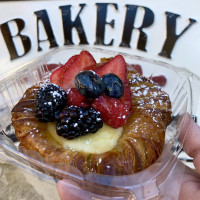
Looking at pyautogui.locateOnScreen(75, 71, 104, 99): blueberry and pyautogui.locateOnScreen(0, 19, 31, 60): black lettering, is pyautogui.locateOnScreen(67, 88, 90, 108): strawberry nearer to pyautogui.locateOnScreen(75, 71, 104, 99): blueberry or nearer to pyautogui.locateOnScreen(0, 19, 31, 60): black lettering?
pyautogui.locateOnScreen(75, 71, 104, 99): blueberry

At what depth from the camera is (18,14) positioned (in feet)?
7.30

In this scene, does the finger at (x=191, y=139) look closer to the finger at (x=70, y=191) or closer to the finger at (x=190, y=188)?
the finger at (x=190, y=188)

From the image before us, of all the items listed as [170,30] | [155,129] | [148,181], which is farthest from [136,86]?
[170,30]

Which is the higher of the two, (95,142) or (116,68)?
(116,68)

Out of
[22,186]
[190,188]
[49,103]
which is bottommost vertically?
[190,188]

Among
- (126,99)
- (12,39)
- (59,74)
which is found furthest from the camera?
(12,39)

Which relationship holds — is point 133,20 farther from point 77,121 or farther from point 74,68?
point 77,121

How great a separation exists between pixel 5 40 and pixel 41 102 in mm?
1335

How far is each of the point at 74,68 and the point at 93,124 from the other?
1.16ft

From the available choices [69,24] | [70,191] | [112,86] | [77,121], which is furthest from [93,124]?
[69,24]

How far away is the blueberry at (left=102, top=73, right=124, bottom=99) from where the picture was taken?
3.51 feet

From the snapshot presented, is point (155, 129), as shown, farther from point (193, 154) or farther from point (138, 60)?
point (138, 60)

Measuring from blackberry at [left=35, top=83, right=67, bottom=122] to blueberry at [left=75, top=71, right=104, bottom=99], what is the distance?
9 centimetres

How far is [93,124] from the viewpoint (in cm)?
101
